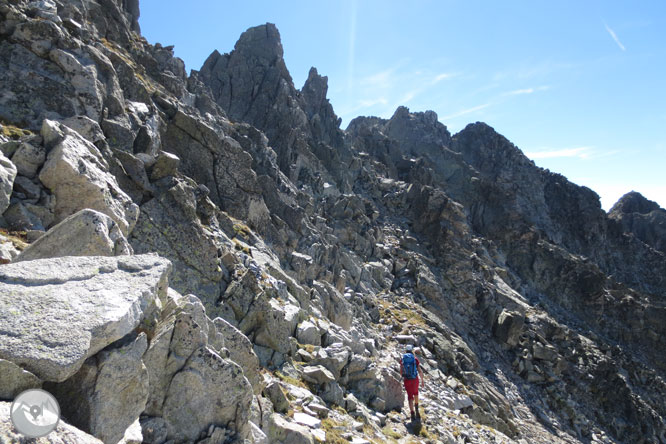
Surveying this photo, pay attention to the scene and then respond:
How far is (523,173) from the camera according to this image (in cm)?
12619

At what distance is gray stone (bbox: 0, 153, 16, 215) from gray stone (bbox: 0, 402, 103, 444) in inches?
313

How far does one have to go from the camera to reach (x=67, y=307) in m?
6.48

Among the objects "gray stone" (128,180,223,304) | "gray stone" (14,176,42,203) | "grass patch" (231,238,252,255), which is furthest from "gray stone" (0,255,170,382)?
"grass patch" (231,238,252,255)

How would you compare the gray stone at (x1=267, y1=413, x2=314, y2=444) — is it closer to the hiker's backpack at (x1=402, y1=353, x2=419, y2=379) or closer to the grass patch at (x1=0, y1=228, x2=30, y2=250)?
the grass patch at (x1=0, y1=228, x2=30, y2=250)

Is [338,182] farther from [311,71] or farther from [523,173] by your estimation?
[523,173]

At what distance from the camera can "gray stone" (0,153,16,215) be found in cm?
1048

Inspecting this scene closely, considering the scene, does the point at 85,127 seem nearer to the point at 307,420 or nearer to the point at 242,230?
the point at 242,230

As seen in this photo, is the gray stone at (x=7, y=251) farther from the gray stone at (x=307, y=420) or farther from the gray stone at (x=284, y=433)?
the gray stone at (x=307, y=420)

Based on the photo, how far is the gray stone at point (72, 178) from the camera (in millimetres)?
12109

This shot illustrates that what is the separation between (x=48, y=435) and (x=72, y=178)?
9.66 m

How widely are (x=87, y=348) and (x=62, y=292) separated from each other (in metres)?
1.35

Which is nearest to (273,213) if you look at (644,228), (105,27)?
(105,27)

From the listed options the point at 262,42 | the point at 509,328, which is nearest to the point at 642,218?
the point at 509,328

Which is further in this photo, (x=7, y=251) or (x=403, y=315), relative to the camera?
(x=403, y=315)
